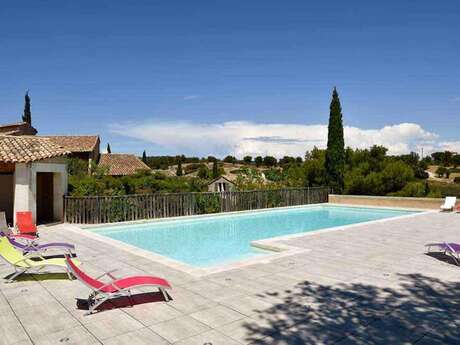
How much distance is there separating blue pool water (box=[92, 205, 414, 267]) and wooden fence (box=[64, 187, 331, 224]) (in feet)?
2.29

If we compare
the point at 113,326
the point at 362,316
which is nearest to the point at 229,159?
the point at 362,316

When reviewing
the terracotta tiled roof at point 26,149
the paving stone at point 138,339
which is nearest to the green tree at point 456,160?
the terracotta tiled roof at point 26,149

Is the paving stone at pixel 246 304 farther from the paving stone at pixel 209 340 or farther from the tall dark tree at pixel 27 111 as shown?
the tall dark tree at pixel 27 111

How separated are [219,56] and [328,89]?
9.56m

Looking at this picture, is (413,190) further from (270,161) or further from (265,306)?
(270,161)

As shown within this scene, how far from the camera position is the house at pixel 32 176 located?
12656 millimetres

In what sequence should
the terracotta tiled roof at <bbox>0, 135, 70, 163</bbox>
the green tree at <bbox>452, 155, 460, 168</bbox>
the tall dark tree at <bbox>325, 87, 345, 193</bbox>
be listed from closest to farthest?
the terracotta tiled roof at <bbox>0, 135, 70, 163</bbox>
the tall dark tree at <bbox>325, 87, 345, 193</bbox>
the green tree at <bbox>452, 155, 460, 168</bbox>

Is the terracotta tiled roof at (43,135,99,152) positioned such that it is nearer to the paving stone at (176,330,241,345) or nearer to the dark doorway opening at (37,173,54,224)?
the dark doorway opening at (37,173,54,224)

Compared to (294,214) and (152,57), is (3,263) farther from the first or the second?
(152,57)

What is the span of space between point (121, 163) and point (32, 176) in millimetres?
33954

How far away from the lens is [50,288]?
6.19 metres

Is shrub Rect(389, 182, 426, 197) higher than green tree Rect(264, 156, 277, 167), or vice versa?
green tree Rect(264, 156, 277, 167)

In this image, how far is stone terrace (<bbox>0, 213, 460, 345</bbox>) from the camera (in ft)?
14.5

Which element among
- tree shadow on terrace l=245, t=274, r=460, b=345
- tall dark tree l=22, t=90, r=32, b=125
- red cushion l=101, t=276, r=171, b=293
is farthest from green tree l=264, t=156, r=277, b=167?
red cushion l=101, t=276, r=171, b=293
